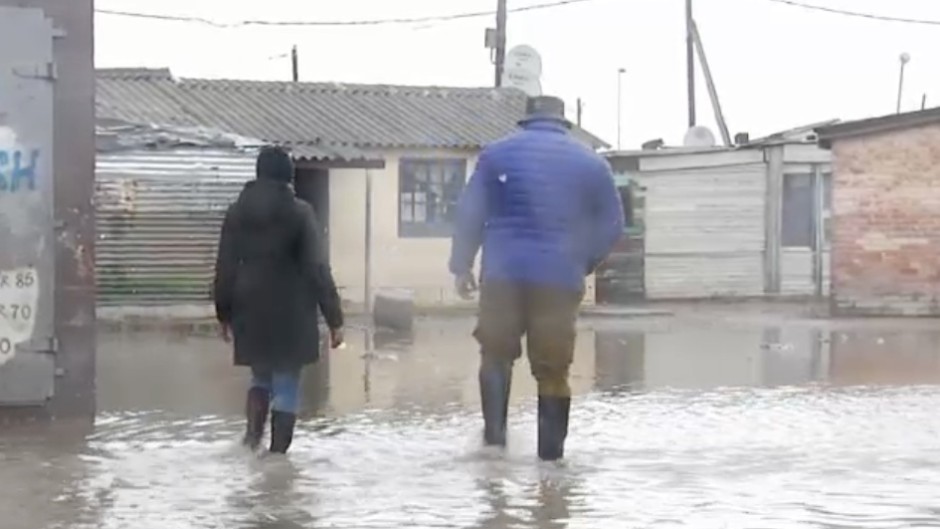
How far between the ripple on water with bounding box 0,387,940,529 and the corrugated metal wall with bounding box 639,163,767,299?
19.6m

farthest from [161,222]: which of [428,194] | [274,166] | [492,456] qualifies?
[492,456]

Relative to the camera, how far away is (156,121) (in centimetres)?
2692

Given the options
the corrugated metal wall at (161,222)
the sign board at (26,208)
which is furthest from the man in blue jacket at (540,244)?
the corrugated metal wall at (161,222)

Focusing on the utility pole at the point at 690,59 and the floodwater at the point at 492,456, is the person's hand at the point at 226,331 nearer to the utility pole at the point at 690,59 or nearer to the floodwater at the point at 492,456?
the floodwater at the point at 492,456

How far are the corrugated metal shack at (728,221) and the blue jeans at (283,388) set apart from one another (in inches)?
872

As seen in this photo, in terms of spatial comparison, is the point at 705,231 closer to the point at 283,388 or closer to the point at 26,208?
the point at 26,208

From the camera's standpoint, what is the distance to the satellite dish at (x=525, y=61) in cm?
3066

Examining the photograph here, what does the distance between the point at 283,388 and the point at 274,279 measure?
0.52 meters

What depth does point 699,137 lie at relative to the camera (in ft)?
123

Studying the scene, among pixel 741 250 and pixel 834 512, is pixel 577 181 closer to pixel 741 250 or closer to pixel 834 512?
pixel 834 512

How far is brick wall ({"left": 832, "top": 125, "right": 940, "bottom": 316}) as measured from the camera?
24594mm

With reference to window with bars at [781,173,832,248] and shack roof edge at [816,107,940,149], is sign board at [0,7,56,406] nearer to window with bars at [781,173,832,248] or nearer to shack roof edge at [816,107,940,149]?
shack roof edge at [816,107,940,149]

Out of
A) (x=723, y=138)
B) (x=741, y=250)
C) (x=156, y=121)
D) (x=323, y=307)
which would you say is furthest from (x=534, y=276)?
(x=723, y=138)

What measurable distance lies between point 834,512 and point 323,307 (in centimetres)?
279
